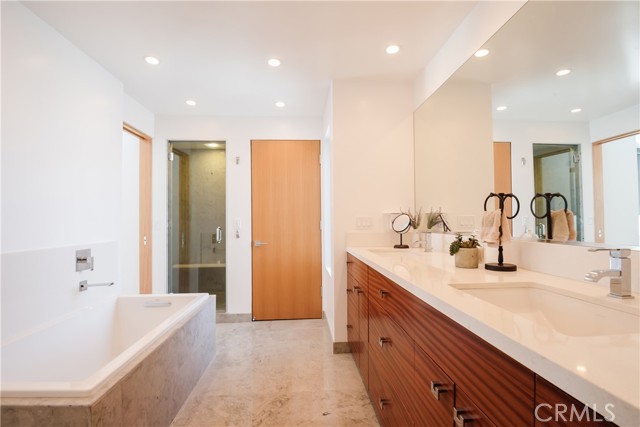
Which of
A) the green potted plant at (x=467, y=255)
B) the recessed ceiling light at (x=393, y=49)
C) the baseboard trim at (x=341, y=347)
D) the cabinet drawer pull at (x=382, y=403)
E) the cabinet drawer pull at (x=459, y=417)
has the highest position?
the recessed ceiling light at (x=393, y=49)

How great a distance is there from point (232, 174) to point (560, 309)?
10.4 ft

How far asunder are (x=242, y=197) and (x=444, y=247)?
2279 millimetres

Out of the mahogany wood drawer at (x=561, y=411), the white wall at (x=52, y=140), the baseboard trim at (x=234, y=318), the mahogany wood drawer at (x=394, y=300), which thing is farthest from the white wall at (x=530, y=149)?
the baseboard trim at (x=234, y=318)

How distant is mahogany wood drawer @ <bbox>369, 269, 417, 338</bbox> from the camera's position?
1127 mm

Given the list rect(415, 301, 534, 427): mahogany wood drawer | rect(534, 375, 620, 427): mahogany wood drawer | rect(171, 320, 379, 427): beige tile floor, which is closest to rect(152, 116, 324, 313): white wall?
rect(171, 320, 379, 427): beige tile floor

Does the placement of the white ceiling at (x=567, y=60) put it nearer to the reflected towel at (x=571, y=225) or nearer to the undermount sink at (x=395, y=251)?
the reflected towel at (x=571, y=225)

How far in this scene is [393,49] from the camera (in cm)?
211

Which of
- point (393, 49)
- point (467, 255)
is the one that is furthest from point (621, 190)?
A: point (393, 49)

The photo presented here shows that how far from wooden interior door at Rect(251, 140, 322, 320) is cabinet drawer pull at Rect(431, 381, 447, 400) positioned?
2.63 metres

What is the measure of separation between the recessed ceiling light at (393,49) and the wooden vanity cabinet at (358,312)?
59.9 inches

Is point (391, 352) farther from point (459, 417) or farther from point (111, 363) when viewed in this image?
point (111, 363)

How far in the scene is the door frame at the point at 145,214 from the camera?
328 cm

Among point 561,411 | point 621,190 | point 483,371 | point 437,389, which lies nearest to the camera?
point 561,411

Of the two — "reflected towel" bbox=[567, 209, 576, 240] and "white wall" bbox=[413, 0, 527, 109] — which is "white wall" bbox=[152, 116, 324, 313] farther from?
"reflected towel" bbox=[567, 209, 576, 240]
